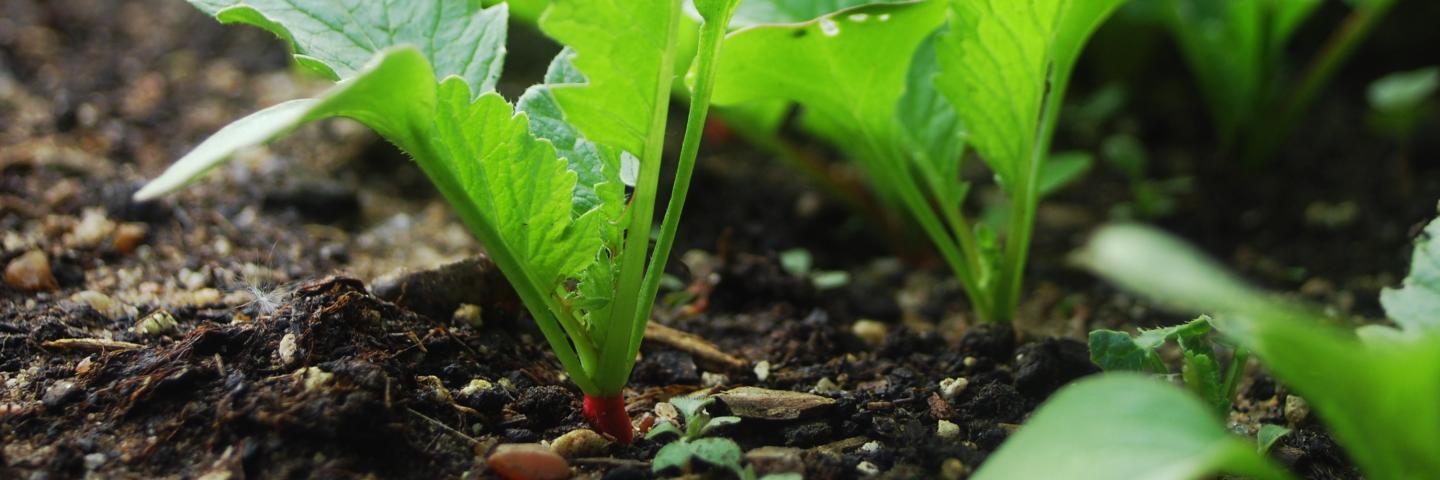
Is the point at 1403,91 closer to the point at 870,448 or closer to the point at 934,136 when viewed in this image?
the point at 934,136

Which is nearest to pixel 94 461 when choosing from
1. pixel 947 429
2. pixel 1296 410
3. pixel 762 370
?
pixel 762 370

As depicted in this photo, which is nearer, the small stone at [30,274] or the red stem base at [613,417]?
the red stem base at [613,417]

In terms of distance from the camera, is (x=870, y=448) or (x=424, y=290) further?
(x=424, y=290)

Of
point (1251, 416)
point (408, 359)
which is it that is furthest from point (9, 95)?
point (1251, 416)

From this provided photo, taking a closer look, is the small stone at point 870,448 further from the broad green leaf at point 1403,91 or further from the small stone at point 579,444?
the broad green leaf at point 1403,91

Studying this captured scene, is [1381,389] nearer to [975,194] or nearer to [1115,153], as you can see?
[1115,153]

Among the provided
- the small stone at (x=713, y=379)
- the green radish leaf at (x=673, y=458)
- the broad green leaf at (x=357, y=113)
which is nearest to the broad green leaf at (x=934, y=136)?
the small stone at (x=713, y=379)

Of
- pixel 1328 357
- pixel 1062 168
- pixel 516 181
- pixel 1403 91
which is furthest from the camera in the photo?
pixel 1403 91
